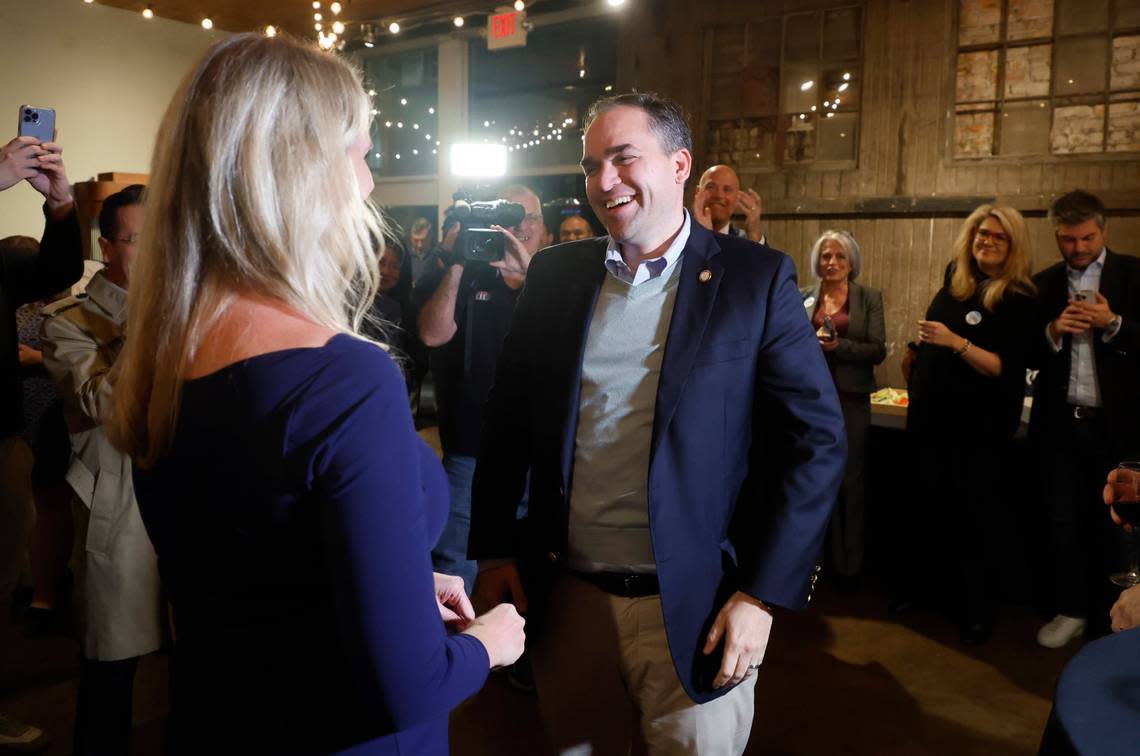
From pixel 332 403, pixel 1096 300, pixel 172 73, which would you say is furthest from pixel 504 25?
pixel 332 403

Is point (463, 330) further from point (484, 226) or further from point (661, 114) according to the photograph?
point (661, 114)

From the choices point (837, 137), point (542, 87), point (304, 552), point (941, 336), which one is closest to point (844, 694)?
point (941, 336)

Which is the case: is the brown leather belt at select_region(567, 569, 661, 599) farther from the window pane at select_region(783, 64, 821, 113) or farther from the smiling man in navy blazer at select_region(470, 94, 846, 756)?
the window pane at select_region(783, 64, 821, 113)

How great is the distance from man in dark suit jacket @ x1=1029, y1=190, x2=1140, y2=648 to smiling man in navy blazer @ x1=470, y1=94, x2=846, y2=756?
7.49ft

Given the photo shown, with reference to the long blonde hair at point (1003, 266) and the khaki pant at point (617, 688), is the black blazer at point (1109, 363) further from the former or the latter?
the khaki pant at point (617, 688)

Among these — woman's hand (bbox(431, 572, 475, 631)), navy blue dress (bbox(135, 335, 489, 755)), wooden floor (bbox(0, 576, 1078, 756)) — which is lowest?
wooden floor (bbox(0, 576, 1078, 756))

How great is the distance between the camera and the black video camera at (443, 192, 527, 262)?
2.82 metres

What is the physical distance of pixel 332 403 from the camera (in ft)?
2.60

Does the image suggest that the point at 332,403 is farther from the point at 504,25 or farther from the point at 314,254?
the point at 504,25

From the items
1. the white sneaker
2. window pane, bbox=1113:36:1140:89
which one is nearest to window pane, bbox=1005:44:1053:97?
window pane, bbox=1113:36:1140:89

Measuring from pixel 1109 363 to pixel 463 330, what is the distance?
2.50m

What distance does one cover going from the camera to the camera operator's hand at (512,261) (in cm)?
286

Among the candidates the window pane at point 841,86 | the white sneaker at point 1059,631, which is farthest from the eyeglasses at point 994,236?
the window pane at point 841,86

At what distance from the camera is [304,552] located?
2.72 feet
